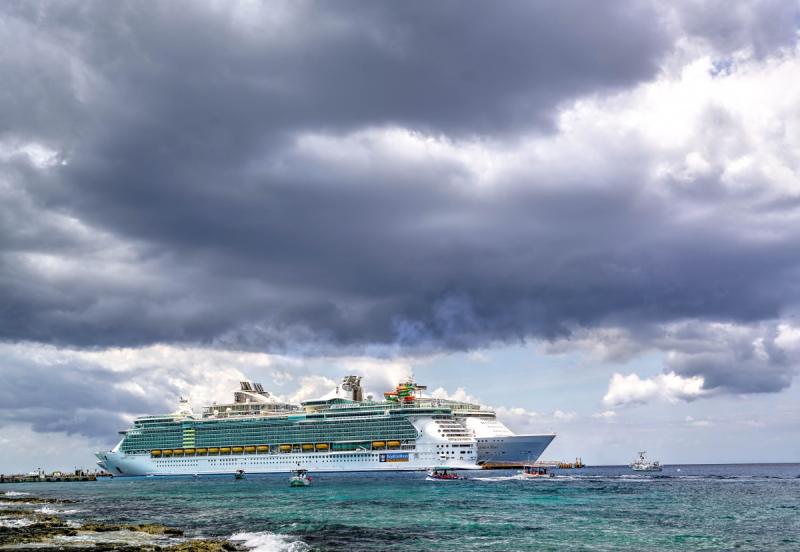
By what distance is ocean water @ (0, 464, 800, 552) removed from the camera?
1951 inches

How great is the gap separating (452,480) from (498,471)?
3339cm

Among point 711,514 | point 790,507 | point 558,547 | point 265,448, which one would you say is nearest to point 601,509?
point 711,514

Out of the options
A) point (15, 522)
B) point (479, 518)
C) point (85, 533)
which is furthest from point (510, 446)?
point (85, 533)

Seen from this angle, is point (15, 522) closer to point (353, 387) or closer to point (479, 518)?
point (479, 518)

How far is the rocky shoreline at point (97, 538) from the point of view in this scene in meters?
44.3

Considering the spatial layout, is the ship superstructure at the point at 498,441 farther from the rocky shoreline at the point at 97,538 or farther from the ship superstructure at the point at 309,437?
the rocky shoreline at the point at 97,538

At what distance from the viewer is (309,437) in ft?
572

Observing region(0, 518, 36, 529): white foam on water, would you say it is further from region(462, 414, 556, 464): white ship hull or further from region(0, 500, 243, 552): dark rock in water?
region(462, 414, 556, 464): white ship hull

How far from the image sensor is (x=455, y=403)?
174500 millimetres

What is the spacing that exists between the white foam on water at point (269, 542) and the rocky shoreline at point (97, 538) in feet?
4.63

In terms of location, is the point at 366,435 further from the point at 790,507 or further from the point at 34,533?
the point at 34,533

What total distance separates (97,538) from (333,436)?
122183mm

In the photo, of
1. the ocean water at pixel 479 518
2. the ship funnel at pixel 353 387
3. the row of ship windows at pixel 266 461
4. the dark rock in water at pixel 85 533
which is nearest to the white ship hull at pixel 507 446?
the row of ship windows at pixel 266 461

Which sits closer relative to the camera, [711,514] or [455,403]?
[711,514]
